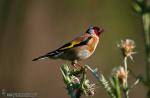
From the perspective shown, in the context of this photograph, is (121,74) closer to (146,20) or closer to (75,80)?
(146,20)

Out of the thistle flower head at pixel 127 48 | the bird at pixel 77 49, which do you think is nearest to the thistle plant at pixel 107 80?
the thistle flower head at pixel 127 48

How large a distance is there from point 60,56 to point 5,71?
6.12m

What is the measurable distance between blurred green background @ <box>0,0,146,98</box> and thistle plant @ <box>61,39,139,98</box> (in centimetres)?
750

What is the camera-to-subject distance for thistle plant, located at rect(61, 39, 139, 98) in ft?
7.25

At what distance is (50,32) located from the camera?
37.9ft

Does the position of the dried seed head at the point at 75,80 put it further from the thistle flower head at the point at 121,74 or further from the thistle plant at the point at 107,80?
the thistle flower head at the point at 121,74

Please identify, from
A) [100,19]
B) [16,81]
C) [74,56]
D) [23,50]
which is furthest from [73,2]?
[74,56]

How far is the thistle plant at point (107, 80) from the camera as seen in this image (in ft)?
7.25

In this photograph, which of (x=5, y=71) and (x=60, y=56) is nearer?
(x=60, y=56)

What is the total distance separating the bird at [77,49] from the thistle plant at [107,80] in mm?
1715

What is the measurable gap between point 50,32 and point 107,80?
9168 millimetres

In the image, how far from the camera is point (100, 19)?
11617 millimetres

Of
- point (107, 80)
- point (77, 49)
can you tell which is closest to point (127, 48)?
point (107, 80)

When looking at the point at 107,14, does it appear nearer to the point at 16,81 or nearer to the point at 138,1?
the point at 16,81
